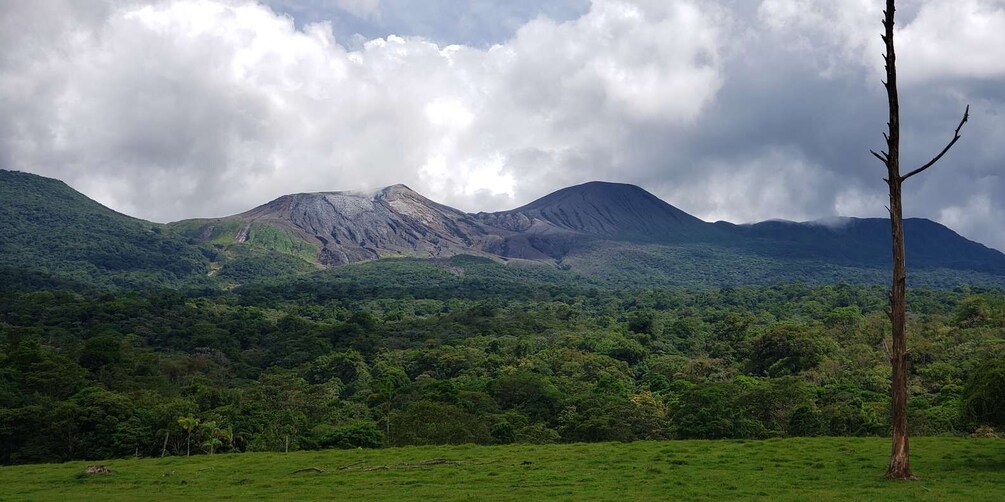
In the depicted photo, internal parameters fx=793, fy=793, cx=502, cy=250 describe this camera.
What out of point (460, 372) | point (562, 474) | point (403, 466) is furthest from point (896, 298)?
point (460, 372)

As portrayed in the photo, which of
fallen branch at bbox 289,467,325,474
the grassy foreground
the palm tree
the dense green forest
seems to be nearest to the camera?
the grassy foreground

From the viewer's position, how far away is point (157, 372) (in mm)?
78812

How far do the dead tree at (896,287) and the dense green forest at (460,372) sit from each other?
457 cm

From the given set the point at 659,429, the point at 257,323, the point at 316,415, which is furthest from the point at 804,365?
the point at 257,323

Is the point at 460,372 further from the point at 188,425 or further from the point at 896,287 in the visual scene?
the point at 896,287

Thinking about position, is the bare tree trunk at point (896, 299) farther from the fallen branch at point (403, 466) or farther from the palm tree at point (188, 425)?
the palm tree at point (188, 425)

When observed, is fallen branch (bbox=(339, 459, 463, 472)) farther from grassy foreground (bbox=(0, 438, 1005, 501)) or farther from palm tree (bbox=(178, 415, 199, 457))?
palm tree (bbox=(178, 415, 199, 457))

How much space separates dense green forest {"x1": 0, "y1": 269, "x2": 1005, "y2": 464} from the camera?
43.3 m

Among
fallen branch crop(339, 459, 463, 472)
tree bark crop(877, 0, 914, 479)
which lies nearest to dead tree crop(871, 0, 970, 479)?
tree bark crop(877, 0, 914, 479)

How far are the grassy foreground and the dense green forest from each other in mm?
4371

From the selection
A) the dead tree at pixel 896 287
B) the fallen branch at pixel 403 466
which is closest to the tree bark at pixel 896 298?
the dead tree at pixel 896 287

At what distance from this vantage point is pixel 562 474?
20953 mm

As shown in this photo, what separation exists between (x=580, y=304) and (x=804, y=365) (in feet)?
293

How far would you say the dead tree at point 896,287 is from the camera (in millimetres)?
17719
